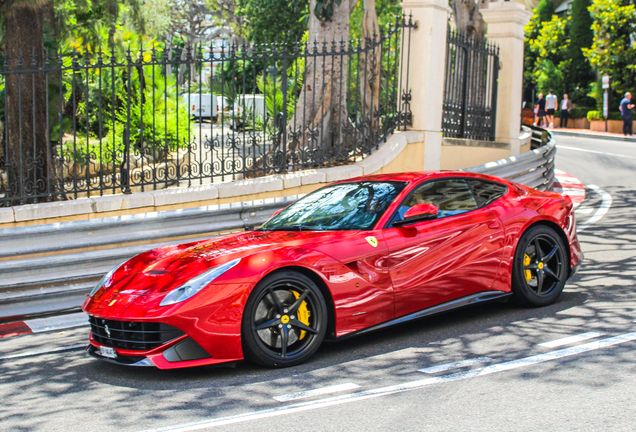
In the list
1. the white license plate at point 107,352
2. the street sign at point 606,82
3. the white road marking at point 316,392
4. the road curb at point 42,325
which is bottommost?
the road curb at point 42,325

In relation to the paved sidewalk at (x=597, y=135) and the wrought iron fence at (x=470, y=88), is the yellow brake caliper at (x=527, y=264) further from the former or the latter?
the paved sidewalk at (x=597, y=135)

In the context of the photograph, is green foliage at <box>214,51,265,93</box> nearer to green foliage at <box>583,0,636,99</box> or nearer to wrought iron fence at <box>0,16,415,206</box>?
wrought iron fence at <box>0,16,415,206</box>

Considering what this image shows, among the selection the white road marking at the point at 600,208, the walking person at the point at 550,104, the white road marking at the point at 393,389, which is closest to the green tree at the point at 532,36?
the walking person at the point at 550,104

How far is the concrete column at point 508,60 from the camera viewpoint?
15.0 m

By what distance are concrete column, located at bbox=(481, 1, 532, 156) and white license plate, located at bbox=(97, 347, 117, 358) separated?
11.6m

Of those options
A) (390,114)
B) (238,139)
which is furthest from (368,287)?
(390,114)

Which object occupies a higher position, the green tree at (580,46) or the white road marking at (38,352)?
the green tree at (580,46)

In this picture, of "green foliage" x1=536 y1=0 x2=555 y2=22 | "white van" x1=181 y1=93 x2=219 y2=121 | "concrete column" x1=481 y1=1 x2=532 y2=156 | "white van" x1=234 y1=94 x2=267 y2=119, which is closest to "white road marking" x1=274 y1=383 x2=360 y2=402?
"white van" x1=181 y1=93 x2=219 y2=121

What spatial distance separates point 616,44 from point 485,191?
31.4 metres

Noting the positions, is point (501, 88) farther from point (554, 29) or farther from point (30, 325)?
point (554, 29)

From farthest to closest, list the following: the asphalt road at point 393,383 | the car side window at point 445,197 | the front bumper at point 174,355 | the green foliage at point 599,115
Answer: the green foliage at point 599,115
the car side window at point 445,197
the front bumper at point 174,355
the asphalt road at point 393,383

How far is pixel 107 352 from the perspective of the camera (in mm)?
5270

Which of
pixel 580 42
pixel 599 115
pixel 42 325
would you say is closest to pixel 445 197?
pixel 42 325

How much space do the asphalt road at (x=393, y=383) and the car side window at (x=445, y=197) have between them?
0.97 meters
